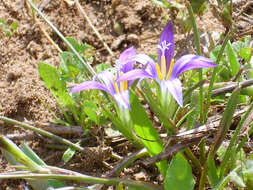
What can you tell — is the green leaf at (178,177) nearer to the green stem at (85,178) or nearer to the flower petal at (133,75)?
the green stem at (85,178)

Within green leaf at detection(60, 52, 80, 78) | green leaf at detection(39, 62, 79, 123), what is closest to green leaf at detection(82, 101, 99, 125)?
green leaf at detection(39, 62, 79, 123)

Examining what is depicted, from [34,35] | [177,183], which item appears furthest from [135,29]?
[177,183]

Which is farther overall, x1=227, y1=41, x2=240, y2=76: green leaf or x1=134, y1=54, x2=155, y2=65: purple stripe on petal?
x1=227, y1=41, x2=240, y2=76: green leaf

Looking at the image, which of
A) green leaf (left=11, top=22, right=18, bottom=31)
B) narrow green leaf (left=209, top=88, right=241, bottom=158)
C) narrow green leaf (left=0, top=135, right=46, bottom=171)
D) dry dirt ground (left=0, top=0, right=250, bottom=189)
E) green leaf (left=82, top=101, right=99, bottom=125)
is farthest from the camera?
green leaf (left=11, top=22, right=18, bottom=31)

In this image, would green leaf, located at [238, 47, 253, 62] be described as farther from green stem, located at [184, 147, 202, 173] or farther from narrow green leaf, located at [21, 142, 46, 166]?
narrow green leaf, located at [21, 142, 46, 166]

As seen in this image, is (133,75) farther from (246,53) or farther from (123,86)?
(246,53)
